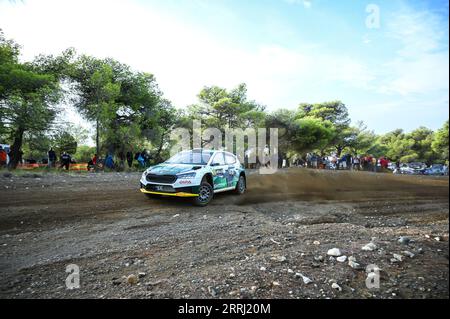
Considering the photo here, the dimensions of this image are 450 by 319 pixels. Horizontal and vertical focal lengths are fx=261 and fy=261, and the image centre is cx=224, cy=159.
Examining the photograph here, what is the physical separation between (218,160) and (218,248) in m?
5.00

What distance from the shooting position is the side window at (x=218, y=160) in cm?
880

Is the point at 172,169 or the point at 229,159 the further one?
the point at 229,159

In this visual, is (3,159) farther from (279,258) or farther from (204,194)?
(279,258)

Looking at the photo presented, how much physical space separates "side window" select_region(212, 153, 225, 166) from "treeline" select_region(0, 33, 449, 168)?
3176 millimetres

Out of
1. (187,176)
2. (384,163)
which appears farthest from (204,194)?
(384,163)

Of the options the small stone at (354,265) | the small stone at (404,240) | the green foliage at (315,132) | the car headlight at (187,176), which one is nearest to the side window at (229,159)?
the car headlight at (187,176)

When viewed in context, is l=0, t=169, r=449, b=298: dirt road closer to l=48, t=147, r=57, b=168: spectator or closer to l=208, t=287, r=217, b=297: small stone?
l=208, t=287, r=217, b=297: small stone

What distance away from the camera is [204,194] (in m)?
7.86

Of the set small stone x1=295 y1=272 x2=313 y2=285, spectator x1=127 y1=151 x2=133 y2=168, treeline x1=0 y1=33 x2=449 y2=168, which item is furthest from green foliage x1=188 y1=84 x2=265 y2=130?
small stone x1=295 y1=272 x2=313 y2=285

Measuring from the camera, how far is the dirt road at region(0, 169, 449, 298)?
2.95m

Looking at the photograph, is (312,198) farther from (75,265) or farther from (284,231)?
(75,265)

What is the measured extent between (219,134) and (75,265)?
28.6m

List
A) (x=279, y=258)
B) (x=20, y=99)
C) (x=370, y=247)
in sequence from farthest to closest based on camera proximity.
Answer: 1. (x=20, y=99)
2. (x=370, y=247)
3. (x=279, y=258)

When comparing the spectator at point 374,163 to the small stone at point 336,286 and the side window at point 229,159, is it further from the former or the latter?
the small stone at point 336,286
